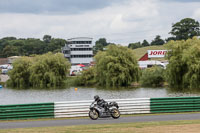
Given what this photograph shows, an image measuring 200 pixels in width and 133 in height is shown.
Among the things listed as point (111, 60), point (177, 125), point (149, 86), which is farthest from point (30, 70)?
point (177, 125)

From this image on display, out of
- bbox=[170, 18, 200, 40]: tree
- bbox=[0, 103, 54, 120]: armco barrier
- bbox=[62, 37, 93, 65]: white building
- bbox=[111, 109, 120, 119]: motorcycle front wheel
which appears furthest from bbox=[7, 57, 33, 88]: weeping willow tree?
bbox=[170, 18, 200, 40]: tree

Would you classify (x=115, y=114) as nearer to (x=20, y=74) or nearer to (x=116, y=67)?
(x=116, y=67)

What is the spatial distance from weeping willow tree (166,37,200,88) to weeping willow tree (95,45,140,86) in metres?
8.64

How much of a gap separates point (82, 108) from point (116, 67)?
50.2m

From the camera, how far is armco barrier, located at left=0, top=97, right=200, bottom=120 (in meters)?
22.7

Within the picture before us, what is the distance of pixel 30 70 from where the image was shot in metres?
80.3

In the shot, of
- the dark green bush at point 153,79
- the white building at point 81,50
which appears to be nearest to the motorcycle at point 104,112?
the dark green bush at point 153,79

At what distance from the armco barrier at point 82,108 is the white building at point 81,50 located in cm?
13354

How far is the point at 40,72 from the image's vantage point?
3120 inches

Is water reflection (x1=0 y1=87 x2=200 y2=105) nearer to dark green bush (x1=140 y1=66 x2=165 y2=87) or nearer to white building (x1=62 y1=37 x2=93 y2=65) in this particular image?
dark green bush (x1=140 y1=66 x2=165 y2=87)

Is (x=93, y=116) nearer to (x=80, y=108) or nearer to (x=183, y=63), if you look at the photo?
(x=80, y=108)

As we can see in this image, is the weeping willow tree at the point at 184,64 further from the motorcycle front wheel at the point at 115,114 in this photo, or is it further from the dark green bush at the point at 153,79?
the motorcycle front wheel at the point at 115,114

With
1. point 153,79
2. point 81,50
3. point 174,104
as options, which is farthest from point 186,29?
point 174,104

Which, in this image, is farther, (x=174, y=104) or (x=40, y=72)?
(x=40, y=72)
